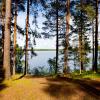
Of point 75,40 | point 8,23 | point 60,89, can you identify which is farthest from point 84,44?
point 60,89

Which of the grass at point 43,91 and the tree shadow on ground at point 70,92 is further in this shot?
the grass at point 43,91

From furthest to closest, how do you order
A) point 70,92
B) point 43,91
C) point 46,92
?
1. point 43,91
2. point 46,92
3. point 70,92

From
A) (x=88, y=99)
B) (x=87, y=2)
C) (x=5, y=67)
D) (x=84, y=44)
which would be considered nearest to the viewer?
(x=88, y=99)

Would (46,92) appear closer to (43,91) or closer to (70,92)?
(43,91)

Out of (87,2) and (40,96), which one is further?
(87,2)

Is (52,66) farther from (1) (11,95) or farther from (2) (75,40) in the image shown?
(1) (11,95)

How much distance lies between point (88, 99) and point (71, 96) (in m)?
0.88

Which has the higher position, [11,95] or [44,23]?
[44,23]

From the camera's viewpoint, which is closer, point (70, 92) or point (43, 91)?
point (70, 92)

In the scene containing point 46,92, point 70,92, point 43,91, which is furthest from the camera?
point 43,91

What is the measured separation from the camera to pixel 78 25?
135 feet

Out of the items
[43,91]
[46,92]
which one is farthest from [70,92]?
[43,91]

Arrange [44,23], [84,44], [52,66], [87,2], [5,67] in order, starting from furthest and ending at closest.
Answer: [52,66] → [84,44] → [44,23] → [87,2] → [5,67]

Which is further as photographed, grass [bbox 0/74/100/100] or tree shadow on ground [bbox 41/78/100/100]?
grass [bbox 0/74/100/100]
